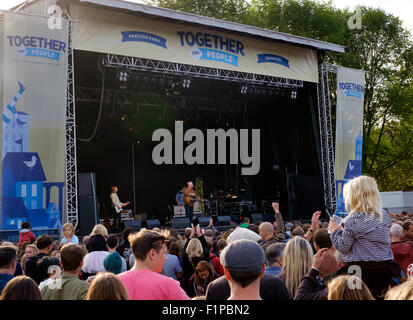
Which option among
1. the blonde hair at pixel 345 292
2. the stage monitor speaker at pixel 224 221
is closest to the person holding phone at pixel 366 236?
the blonde hair at pixel 345 292

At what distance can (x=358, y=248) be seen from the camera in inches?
141

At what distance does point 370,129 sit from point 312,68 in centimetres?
1211

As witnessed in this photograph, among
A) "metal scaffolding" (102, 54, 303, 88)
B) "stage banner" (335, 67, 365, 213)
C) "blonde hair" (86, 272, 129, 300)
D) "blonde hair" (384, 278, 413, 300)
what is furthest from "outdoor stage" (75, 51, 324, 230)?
"blonde hair" (384, 278, 413, 300)

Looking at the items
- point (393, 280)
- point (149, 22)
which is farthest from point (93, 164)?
point (393, 280)

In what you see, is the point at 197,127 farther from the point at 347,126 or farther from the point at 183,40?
the point at 347,126

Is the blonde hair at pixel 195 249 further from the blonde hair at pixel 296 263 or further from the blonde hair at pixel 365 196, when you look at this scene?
the blonde hair at pixel 365 196

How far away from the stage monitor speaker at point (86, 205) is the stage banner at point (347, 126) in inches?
341

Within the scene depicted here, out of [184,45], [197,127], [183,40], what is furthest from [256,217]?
[183,40]

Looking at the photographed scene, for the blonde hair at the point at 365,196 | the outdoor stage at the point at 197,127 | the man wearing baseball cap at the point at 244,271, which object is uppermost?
the outdoor stage at the point at 197,127

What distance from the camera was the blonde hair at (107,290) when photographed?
2.47 metres

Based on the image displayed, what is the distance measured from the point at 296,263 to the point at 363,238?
52cm

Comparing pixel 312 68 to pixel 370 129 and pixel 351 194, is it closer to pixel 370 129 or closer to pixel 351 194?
pixel 370 129

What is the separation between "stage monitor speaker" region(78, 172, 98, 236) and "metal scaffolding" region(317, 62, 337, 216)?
8528 mm

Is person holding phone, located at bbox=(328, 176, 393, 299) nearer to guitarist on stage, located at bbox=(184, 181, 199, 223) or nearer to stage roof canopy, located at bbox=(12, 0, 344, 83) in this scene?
stage roof canopy, located at bbox=(12, 0, 344, 83)
